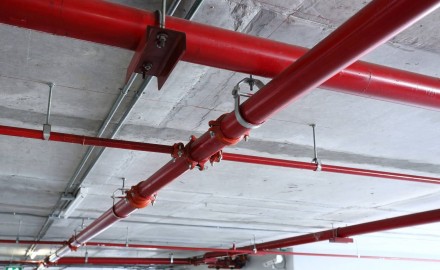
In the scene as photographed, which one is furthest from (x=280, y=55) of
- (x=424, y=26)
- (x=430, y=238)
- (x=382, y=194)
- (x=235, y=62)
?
(x=430, y=238)

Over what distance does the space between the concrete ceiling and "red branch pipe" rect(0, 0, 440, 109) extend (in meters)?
0.39

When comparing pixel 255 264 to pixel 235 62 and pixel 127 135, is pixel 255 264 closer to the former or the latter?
pixel 127 135

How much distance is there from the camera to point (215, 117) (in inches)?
147

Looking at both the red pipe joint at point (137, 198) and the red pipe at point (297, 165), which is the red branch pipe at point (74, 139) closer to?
the red pipe at point (297, 165)

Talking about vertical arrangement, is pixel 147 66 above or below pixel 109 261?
above

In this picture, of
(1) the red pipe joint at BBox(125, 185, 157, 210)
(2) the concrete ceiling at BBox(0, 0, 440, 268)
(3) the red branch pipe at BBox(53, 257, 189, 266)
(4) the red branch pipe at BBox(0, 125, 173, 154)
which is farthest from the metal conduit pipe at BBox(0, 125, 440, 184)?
(3) the red branch pipe at BBox(53, 257, 189, 266)

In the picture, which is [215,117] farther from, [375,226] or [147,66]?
[375,226]

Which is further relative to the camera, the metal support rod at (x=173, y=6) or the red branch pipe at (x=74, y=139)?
the red branch pipe at (x=74, y=139)

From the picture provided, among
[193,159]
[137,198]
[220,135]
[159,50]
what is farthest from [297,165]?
[159,50]

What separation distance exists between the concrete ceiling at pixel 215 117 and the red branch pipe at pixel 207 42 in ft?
1.29

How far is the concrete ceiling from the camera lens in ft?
8.34

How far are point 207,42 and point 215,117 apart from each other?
6.15ft

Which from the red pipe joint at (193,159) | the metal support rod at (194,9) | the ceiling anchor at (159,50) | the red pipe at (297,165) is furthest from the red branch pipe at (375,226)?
the ceiling anchor at (159,50)

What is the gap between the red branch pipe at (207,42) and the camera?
162cm
